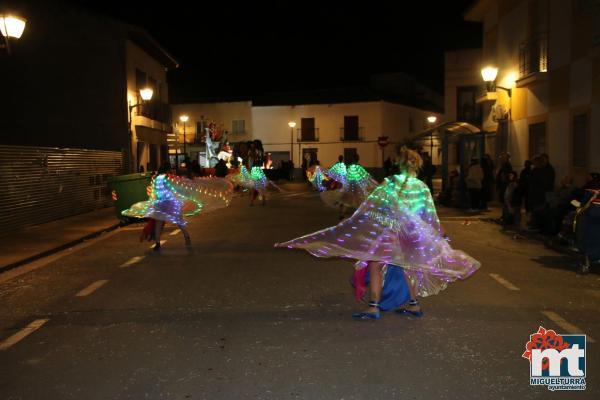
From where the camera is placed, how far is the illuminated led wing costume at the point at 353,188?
52.5ft

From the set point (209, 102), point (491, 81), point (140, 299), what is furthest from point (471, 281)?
point (209, 102)

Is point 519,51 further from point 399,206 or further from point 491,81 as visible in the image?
point 399,206

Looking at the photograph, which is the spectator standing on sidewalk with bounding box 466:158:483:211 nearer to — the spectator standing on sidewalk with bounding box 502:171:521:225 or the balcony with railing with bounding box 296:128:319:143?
the spectator standing on sidewalk with bounding box 502:171:521:225

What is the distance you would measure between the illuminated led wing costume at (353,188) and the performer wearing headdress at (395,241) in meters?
9.08

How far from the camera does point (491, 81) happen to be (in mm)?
19578

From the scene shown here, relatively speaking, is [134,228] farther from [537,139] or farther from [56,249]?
[537,139]

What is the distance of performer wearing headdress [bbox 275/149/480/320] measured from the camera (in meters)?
6.35

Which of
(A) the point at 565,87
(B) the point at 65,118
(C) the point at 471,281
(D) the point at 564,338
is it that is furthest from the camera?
(B) the point at 65,118

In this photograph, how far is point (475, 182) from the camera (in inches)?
725

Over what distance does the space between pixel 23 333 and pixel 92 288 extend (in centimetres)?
213

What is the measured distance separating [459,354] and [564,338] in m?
1.22

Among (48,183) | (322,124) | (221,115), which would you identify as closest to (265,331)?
(48,183)
